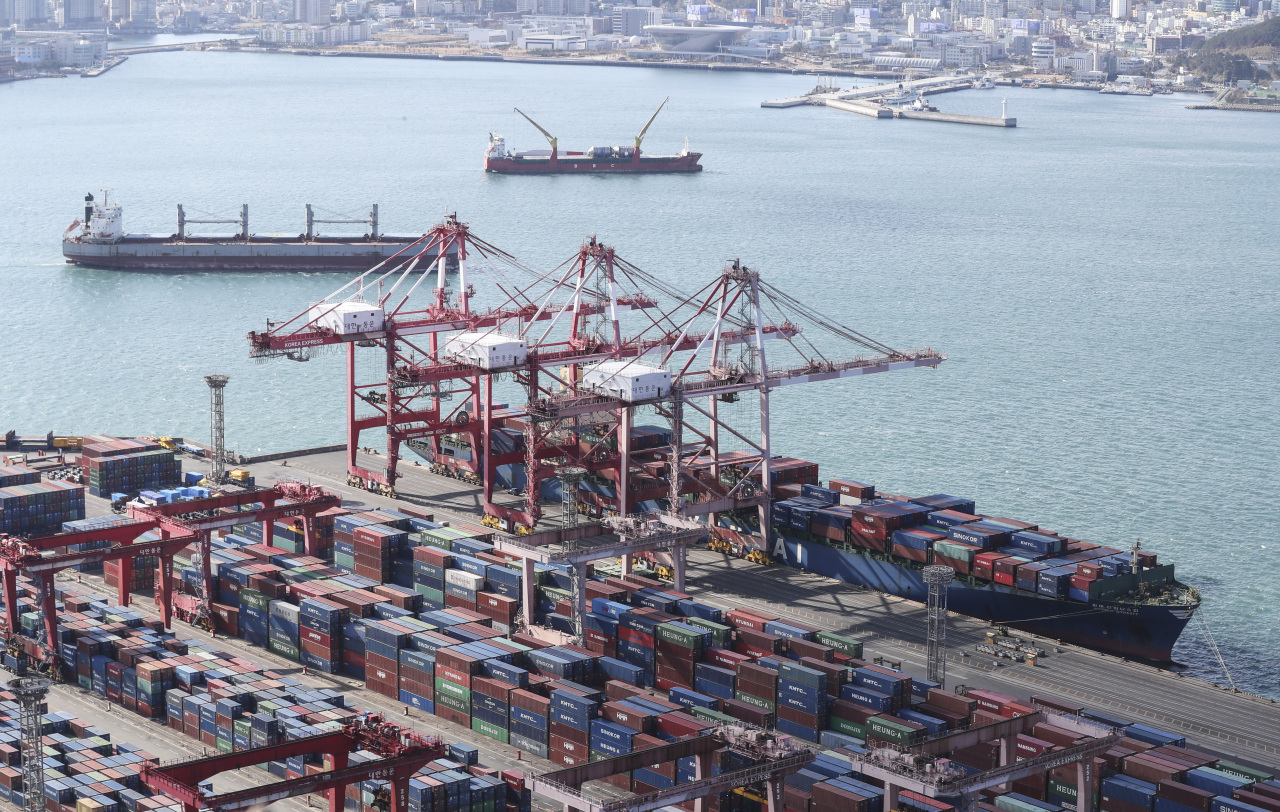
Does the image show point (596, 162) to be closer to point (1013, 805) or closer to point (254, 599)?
point (254, 599)

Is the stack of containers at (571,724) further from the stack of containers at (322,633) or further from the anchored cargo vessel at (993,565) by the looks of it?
the anchored cargo vessel at (993,565)

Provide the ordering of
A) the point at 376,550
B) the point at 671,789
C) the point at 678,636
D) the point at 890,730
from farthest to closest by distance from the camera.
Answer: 1. the point at 376,550
2. the point at 678,636
3. the point at 890,730
4. the point at 671,789

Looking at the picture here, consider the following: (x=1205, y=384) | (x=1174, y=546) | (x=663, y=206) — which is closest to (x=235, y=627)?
(x=1174, y=546)

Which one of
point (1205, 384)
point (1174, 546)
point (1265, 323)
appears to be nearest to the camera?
point (1174, 546)

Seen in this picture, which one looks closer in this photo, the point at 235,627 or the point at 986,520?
the point at 235,627

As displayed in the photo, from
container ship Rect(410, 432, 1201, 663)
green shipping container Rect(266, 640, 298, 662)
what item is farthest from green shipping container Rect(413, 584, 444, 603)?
container ship Rect(410, 432, 1201, 663)

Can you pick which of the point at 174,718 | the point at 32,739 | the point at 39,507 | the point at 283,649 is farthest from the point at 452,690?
the point at 39,507

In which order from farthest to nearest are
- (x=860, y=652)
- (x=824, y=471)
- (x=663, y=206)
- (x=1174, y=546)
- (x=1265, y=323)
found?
(x=663, y=206) < (x=1265, y=323) < (x=824, y=471) < (x=1174, y=546) < (x=860, y=652)

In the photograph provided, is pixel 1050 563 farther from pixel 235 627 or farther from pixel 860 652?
pixel 235 627
